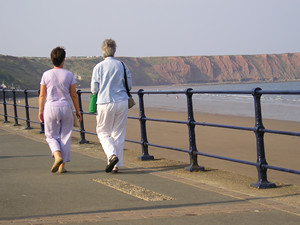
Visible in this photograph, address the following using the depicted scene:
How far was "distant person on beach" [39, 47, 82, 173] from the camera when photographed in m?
7.91

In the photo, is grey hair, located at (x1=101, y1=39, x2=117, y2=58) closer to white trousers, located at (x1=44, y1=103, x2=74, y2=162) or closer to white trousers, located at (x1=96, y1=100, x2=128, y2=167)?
white trousers, located at (x1=96, y1=100, x2=128, y2=167)

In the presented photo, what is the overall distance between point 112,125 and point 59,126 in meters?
0.76

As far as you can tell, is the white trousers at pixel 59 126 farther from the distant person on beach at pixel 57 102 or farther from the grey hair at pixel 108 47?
the grey hair at pixel 108 47

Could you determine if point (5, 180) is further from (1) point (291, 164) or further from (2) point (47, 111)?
(1) point (291, 164)

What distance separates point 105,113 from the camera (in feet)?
25.6

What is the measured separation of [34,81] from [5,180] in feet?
365

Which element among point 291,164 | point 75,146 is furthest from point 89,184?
point 291,164

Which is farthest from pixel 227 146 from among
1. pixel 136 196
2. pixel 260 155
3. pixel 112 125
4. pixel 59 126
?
pixel 136 196

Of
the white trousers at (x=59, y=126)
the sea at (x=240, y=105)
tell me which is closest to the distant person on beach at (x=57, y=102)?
the white trousers at (x=59, y=126)

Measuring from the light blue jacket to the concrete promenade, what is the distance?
1.02 meters

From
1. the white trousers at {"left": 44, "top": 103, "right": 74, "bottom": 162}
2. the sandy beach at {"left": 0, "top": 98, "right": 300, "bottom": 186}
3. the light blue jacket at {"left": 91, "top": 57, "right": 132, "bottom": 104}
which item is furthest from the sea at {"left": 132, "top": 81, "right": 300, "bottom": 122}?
the light blue jacket at {"left": 91, "top": 57, "right": 132, "bottom": 104}

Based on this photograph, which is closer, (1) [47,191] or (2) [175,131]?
(1) [47,191]

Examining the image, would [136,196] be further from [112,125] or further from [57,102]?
[57,102]

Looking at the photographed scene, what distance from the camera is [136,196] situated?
6.16m
